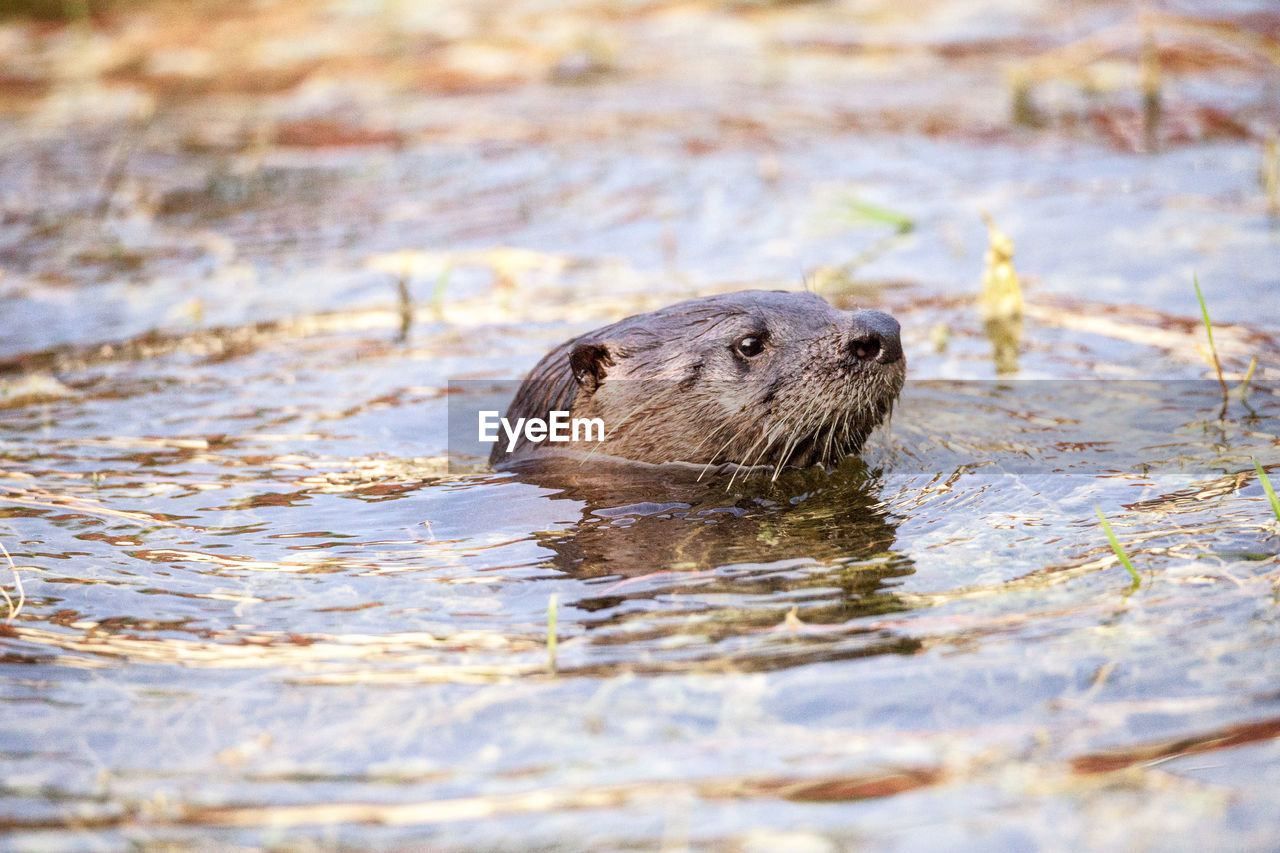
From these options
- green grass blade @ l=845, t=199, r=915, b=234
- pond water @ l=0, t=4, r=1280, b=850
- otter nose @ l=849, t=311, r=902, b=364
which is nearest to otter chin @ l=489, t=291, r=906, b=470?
otter nose @ l=849, t=311, r=902, b=364

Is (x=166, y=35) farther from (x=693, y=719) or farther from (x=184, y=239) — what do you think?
(x=693, y=719)

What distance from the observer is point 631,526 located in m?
4.23

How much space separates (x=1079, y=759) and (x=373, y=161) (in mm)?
8264

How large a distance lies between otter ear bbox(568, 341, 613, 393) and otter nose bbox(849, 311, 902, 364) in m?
0.79

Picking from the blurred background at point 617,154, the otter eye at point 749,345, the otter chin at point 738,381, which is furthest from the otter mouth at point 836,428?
the blurred background at point 617,154

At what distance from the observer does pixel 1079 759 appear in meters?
2.66

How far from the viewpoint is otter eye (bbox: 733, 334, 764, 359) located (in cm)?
454

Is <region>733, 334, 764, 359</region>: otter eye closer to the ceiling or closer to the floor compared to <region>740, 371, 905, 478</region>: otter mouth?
closer to the ceiling

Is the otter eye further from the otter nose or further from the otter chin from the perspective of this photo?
the otter nose

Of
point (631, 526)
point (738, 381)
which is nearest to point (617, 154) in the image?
point (738, 381)

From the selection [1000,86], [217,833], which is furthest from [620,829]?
[1000,86]

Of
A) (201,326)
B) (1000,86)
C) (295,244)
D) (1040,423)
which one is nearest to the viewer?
(1040,423)

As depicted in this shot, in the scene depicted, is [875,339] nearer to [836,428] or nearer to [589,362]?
[836,428]

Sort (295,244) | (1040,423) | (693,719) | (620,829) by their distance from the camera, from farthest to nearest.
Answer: (295,244), (1040,423), (693,719), (620,829)
